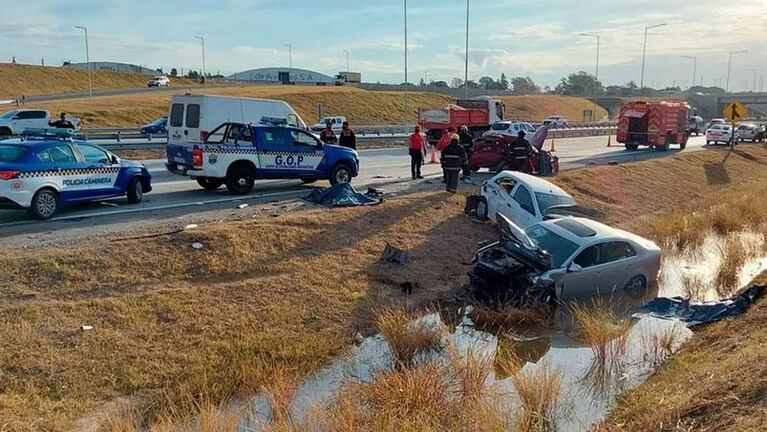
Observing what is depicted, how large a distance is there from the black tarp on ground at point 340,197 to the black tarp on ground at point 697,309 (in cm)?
698

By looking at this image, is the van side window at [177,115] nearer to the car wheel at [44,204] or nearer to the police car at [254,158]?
the police car at [254,158]

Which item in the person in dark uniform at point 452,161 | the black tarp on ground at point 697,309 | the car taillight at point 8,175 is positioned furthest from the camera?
the person in dark uniform at point 452,161

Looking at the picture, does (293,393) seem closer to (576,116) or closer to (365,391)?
(365,391)

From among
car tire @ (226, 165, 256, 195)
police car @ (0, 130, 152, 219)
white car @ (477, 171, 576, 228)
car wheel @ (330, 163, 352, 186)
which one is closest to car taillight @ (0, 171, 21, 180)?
police car @ (0, 130, 152, 219)

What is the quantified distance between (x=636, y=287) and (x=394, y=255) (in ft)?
15.2

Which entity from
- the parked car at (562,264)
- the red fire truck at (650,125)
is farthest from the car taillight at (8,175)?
the red fire truck at (650,125)

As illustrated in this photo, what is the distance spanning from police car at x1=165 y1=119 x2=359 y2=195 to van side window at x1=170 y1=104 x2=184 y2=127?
4867 mm

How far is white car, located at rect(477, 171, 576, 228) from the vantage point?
14.7 m

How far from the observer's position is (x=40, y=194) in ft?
40.9

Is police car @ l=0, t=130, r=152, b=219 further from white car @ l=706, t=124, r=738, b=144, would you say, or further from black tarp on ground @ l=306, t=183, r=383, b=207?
white car @ l=706, t=124, r=738, b=144

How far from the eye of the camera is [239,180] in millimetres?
16391

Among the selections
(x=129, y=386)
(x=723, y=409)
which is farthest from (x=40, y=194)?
(x=723, y=409)

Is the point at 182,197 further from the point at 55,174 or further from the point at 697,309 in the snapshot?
the point at 697,309

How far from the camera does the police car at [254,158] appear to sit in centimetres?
1574
